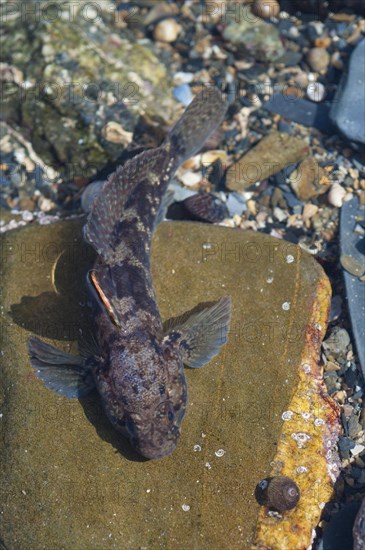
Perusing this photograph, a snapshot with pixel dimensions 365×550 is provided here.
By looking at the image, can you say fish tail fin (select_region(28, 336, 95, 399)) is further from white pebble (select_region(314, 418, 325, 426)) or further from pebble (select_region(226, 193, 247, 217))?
pebble (select_region(226, 193, 247, 217))

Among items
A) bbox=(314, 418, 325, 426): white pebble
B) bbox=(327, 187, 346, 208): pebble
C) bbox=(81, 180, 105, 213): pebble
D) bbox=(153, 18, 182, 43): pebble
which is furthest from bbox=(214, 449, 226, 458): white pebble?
bbox=(153, 18, 182, 43): pebble

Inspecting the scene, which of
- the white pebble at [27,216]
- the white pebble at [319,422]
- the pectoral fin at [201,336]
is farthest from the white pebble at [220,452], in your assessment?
the white pebble at [27,216]

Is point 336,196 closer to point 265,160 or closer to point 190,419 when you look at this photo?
point 265,160

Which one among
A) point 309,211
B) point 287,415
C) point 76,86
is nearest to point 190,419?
point 287,415

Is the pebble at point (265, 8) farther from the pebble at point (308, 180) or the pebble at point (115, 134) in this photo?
the pebble at point (115, 134)

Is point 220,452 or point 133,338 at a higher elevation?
point 133,338

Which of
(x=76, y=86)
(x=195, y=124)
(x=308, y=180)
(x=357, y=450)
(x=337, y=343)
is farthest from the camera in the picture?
(x=76, y=86)
